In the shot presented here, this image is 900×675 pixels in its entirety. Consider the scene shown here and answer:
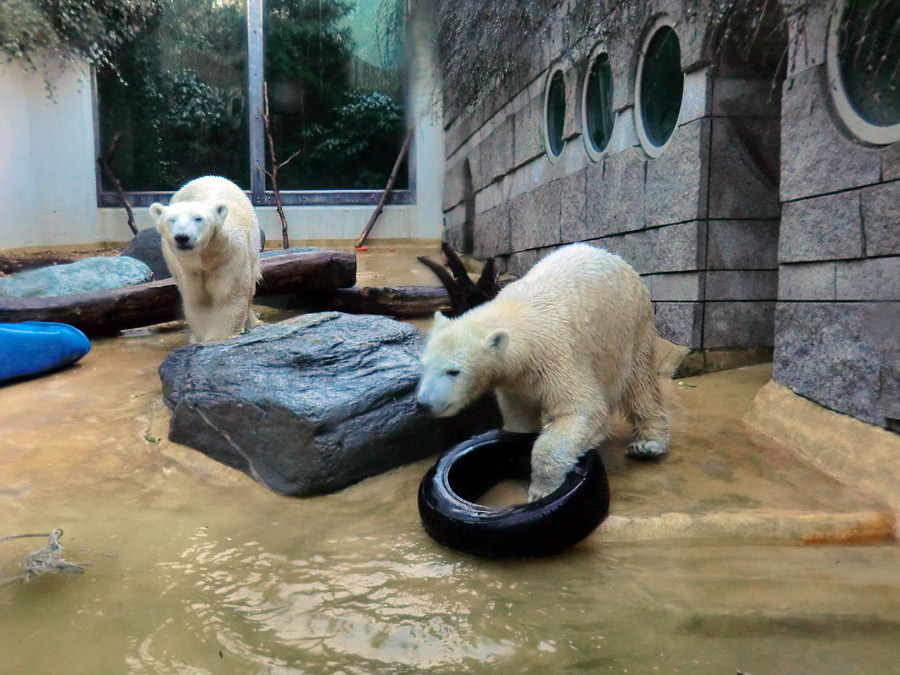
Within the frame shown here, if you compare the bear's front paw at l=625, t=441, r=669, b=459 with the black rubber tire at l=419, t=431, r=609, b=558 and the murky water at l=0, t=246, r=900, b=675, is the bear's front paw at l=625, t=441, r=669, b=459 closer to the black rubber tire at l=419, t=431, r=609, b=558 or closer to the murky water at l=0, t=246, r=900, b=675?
the murky water at l=0, t=246, r=900, b=675

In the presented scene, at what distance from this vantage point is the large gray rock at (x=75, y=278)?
585cm

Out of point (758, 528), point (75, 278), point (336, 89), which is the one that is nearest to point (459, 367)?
point (758, 528)

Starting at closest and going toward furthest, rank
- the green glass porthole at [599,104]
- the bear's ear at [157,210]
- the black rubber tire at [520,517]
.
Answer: the black rubber tire at [520,517] → the bear's ear at [157,210] → the green glass porthole at [599,104]

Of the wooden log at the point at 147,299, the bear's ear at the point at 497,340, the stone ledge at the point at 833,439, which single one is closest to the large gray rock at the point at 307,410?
the bear's ear at the point at 497,340

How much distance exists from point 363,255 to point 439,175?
251 cm

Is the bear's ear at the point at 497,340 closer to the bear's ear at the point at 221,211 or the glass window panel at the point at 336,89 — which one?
the bear's ear at the point at 221,211

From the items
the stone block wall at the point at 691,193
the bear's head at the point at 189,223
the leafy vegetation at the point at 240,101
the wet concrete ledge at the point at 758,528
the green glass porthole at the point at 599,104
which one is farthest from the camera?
the leafy vegetation at the point at 240,101

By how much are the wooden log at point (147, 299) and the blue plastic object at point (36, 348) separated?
22.0 inches

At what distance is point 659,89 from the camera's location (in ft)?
14.6

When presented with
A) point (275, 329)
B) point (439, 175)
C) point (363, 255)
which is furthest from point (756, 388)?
point (439, 175)

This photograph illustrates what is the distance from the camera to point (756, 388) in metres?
3.93

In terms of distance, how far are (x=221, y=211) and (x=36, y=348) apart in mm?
1499

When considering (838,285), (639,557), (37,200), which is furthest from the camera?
(37,200)

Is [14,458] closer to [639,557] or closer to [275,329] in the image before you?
[275,329]
